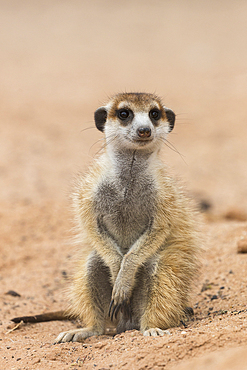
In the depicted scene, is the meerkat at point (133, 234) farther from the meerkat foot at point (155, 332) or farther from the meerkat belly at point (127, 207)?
the meerkat foot at point (155, 332)

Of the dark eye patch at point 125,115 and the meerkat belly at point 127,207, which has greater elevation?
the dark eye patch at point 125,115

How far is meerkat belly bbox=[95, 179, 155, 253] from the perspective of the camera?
3.36 metres

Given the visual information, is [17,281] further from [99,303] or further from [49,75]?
[49,75]

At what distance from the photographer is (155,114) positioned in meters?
3.48

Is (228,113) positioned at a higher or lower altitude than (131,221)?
higher

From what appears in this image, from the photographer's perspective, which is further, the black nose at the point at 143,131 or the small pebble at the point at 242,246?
the small pebble at the point at 242,246

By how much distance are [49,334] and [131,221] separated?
1.09 metres

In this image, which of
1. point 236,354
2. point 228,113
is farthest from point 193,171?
point 236,354

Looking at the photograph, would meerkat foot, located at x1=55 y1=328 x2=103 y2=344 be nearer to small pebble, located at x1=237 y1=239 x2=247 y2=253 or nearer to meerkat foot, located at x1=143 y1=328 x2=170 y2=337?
meerkat foot, located at x1=143 y1=328 x2=170 y2=337

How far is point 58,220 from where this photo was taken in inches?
253

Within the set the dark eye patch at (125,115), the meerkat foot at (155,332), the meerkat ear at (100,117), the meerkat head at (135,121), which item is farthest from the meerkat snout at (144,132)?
the meerkat foot at (155,332)

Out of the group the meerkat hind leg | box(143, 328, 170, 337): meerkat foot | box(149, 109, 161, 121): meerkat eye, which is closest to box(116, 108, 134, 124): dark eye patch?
box(149, 109, 161, 121): meerkat eye

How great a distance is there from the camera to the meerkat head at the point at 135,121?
128 inches

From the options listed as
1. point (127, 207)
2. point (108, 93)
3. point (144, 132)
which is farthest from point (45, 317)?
point (108, 93)
